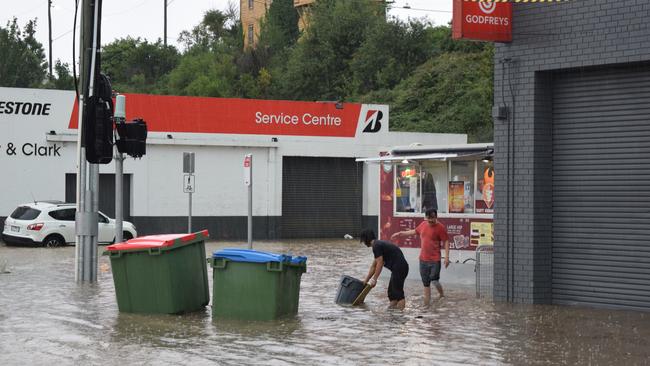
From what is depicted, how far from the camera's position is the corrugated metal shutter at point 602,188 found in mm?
16031

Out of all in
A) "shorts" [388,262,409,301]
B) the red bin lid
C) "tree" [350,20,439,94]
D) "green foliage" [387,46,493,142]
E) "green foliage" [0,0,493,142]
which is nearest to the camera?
the red bin lid

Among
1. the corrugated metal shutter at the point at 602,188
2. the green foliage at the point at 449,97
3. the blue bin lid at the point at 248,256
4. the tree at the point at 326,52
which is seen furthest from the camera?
the tree at the point at 326,52

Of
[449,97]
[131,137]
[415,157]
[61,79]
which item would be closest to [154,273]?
[131,137]

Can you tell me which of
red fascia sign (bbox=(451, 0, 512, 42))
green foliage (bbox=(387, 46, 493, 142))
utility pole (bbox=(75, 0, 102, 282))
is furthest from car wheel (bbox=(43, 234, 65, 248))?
green foliage (bbox=(387, 46, 493, 142))

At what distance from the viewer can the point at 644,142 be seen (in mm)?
16016

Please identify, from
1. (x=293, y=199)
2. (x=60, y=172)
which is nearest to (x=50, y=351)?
(x=60, y=172)

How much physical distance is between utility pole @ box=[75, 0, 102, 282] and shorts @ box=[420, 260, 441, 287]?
6850 millimetres

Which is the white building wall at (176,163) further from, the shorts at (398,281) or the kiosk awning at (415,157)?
the shorts at (398,281)

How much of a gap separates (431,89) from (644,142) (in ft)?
137

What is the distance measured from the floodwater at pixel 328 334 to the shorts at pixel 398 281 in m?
0.29

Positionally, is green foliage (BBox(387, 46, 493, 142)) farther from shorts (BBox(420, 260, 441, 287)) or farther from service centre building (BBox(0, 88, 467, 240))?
shorts (BBox(420, 260, 441, 287))

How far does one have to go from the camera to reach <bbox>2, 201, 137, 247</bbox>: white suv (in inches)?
1284

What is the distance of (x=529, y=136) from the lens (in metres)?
17.0

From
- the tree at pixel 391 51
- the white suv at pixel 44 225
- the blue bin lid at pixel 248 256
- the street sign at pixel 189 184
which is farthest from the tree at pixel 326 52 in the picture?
the blue bin lid at pixel 248 256
